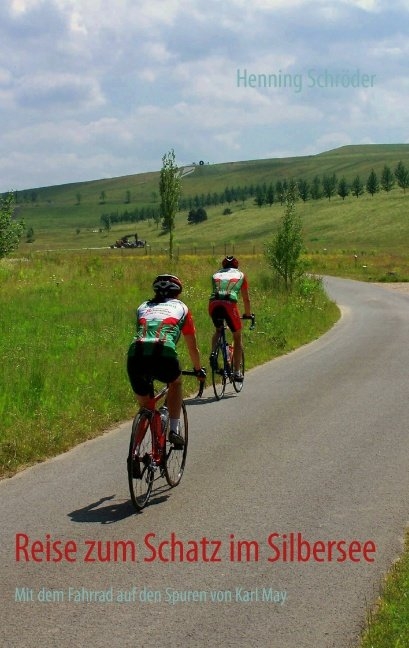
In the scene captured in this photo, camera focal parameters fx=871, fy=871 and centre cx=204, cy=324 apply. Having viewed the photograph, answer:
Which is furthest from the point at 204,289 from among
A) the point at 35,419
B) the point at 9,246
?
the point at 35,419

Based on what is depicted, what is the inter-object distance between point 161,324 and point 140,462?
1.18 m

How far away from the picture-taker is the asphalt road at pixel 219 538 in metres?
5.02

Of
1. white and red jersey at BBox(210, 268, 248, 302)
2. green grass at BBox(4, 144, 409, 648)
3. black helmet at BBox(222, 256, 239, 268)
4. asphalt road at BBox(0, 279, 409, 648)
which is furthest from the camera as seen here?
black helmet at BBox(222, 256, 239, 268)

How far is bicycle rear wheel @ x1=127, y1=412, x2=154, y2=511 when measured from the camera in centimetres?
706

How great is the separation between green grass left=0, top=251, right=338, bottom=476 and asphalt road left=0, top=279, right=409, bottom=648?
1.76ft

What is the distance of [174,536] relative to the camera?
6.60m

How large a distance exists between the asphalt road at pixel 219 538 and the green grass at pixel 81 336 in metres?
0.54

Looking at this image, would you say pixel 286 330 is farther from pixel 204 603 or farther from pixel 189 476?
pixel 204 603

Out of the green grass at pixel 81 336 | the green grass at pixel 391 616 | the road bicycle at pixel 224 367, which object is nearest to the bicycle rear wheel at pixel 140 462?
the green grass at pixel 81 336

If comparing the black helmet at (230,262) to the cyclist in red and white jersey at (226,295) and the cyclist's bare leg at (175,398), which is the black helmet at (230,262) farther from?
the cyclist's bare leg at (175,398)

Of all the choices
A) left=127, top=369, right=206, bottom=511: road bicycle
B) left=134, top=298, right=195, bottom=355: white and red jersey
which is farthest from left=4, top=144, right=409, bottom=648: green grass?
left=134, top=298, right=195, bottom=355: white and red jersey

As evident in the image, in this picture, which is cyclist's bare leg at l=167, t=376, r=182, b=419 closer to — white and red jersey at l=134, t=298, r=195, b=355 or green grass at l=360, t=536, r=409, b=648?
white and red jersey at l=134, t=298, r=195, b=355

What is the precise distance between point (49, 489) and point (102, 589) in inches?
100

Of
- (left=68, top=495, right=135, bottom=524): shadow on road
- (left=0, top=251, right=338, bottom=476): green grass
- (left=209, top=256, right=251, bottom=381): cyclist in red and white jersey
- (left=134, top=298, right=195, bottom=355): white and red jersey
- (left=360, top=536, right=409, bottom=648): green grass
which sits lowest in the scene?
(left=0, top=251, right=338, bottom=476): green grass
